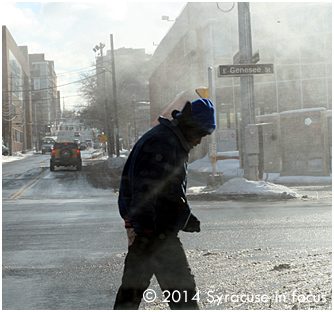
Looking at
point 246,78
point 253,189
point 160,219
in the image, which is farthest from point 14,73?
point 160,219

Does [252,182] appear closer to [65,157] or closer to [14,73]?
[65,157]

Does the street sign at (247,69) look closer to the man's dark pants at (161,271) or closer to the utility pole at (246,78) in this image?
the utility pole at (246,78)

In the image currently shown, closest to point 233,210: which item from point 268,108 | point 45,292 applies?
point 45,292

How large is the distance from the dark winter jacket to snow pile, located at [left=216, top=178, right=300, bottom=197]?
421 inches

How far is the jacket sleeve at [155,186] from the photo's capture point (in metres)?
3.18

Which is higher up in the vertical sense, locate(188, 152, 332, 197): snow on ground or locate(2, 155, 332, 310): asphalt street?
locate(188, 152, 332, 197): snow on ground

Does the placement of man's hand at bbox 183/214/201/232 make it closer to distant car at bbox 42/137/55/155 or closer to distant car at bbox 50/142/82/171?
distant car at bbox 50/142/82/171

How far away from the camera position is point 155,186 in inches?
127

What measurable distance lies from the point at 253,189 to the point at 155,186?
11313 millimetres

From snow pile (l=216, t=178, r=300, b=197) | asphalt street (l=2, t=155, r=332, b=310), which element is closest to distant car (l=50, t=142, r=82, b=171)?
snow pile (l=216, t=178, r=300, b=197)

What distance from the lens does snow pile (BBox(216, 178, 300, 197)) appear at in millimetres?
13828

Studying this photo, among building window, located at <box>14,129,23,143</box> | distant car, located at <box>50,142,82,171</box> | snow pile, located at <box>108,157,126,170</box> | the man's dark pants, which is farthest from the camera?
building window, located at <box>14,129,23,143</box>

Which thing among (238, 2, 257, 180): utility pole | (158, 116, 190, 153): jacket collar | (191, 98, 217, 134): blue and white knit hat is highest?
(238, 2, 257, 180): utility pole

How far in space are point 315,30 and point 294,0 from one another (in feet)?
6.68
